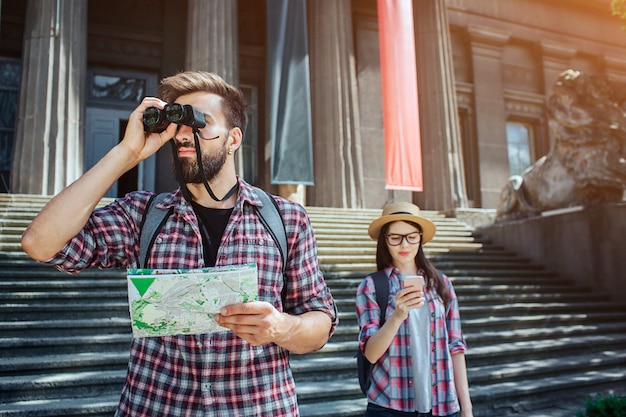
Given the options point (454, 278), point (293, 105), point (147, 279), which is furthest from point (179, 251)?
point (293, 105)

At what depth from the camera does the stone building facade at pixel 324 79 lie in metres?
11.8

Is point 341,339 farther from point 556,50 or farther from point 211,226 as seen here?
point 556,50

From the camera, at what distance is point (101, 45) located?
51.1 ft

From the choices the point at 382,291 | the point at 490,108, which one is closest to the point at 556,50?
the point at 490,108

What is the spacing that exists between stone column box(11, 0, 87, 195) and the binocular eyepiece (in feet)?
34.4

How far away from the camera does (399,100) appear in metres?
12.8

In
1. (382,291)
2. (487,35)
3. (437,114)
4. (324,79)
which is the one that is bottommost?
(382,291)

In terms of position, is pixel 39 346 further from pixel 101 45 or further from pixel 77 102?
pixel 101 45

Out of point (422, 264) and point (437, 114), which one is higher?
point (437, 114)

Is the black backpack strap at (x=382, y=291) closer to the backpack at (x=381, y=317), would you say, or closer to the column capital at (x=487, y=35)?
the backpack at (x=381, y=317)

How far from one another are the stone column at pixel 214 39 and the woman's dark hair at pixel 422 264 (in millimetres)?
10289

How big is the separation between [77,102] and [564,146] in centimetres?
1030

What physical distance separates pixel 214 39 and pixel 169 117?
12.1 m

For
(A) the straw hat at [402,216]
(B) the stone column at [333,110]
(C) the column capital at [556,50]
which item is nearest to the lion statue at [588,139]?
(B) the stone column at [333,110]
